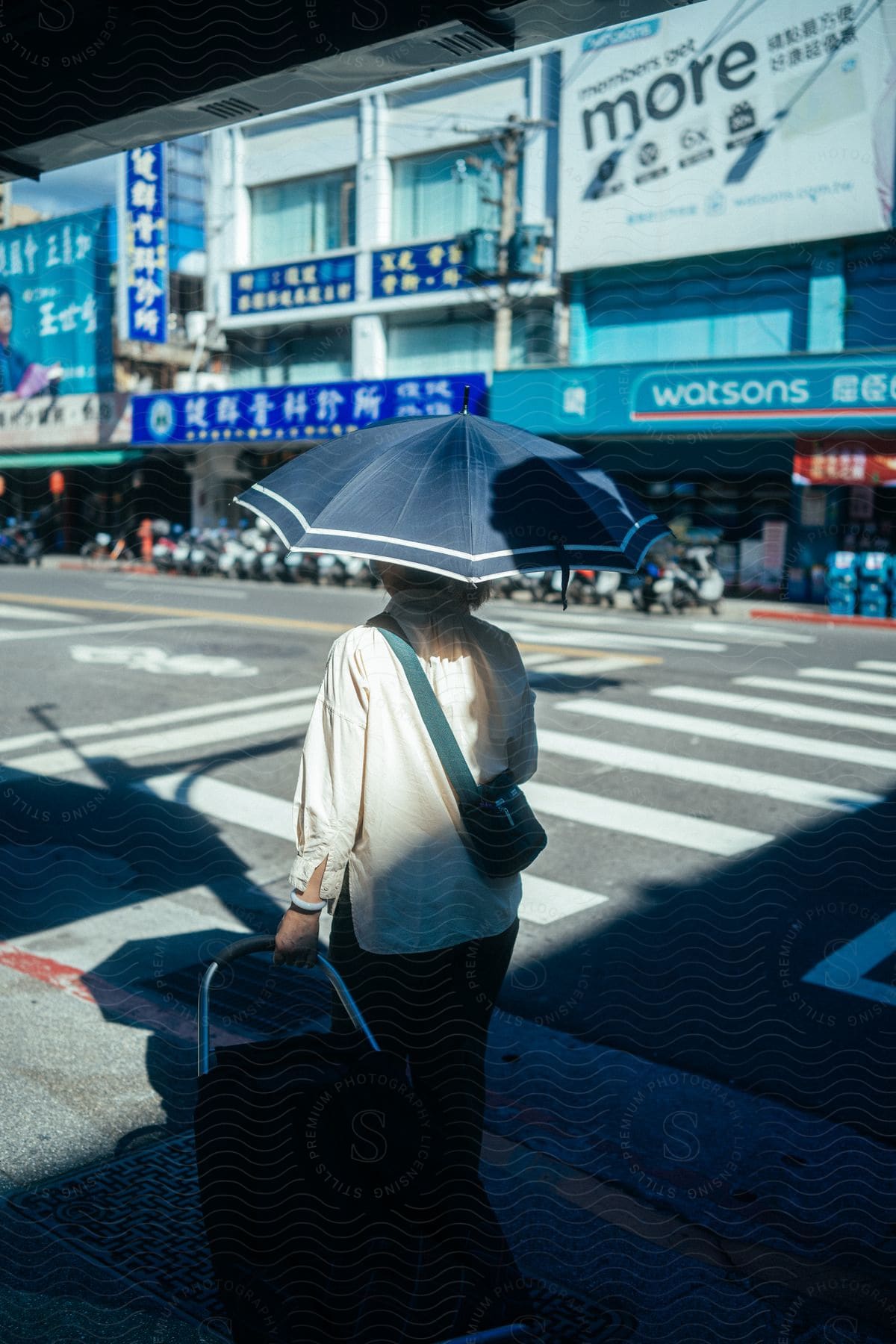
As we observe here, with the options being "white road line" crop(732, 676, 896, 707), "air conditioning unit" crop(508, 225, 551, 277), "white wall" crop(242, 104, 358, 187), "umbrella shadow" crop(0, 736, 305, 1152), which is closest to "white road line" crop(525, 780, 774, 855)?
"umbrella shadow" crop(0, 736, 305, 1152)

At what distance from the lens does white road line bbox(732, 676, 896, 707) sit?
35.8ft

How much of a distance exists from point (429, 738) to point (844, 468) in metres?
19.2

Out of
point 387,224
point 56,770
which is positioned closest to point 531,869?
point 56,770

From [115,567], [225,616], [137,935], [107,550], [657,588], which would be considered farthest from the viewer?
[107,550]

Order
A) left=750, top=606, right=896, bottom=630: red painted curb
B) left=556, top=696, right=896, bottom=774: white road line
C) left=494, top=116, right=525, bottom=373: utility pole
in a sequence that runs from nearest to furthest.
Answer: left=556, top=696, right=896, bottom=774: white road line, left=750, top=606, right=896, bottom=630: red painted curb, left=494, top=116, right=525, bottom=373: utility pole

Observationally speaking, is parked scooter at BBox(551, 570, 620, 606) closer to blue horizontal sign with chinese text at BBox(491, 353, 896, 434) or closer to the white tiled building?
blue horizontal sign with chinese text at BBox(491, 353, 896, 434)

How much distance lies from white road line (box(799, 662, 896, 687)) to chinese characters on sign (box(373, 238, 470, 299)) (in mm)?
15494

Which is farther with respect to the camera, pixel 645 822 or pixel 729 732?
pixel 729 732

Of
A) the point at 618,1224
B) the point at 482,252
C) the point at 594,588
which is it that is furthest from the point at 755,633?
the point at 618,1224

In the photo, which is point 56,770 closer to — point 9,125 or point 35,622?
point 9,125

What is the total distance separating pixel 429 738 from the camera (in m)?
2.56

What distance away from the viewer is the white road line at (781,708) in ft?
31.9

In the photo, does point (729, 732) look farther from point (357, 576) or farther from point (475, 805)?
point (357, 576)

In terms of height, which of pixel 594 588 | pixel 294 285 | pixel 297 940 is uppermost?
pixel 294 285
